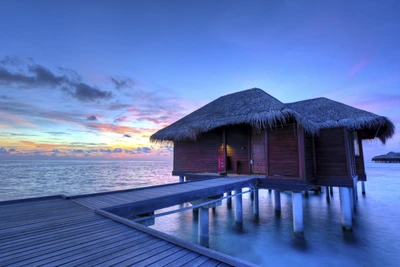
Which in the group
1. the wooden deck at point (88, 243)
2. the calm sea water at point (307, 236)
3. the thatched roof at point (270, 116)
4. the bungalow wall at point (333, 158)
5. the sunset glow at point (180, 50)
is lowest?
the calm sea water at point (307, 236)

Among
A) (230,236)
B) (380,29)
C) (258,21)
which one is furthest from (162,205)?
(380,29)

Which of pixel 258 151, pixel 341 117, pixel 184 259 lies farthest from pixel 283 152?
pixel 184 259

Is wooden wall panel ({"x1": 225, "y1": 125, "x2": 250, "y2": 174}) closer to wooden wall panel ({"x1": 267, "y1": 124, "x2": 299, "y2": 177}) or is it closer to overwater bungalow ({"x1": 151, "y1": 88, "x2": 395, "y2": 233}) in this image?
overwater bungalow ({"x1": 151, "y1": 88, "x2": 395, "y2": 233})

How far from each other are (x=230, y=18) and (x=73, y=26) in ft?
29.1

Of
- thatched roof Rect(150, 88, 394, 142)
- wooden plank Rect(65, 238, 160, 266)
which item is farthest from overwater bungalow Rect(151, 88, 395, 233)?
wooden plank Rect(65, 238, 160, 266)

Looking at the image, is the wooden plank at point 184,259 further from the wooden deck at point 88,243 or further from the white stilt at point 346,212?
the white stilt at point 346,212

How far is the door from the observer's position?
32.5 ft

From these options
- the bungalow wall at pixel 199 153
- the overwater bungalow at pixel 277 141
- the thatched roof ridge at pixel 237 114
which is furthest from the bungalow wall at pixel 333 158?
the bungalow wall at pixel 199 153

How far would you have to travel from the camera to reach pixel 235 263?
5.90 feet

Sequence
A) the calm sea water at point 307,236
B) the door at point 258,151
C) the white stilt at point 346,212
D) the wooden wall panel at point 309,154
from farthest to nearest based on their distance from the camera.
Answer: the door at point 258,151
the wooden wall panel at point 309,154
the white stilt at point 346,212
the calm sea water at point 307,236

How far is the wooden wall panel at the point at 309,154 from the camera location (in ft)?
26.7

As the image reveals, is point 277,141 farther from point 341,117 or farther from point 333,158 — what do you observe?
point 341,117

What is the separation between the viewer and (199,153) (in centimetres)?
1145

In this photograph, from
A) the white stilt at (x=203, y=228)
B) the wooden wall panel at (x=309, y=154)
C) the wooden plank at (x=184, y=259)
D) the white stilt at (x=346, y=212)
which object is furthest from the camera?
the wooden wall panel at (x=309, y=154)
